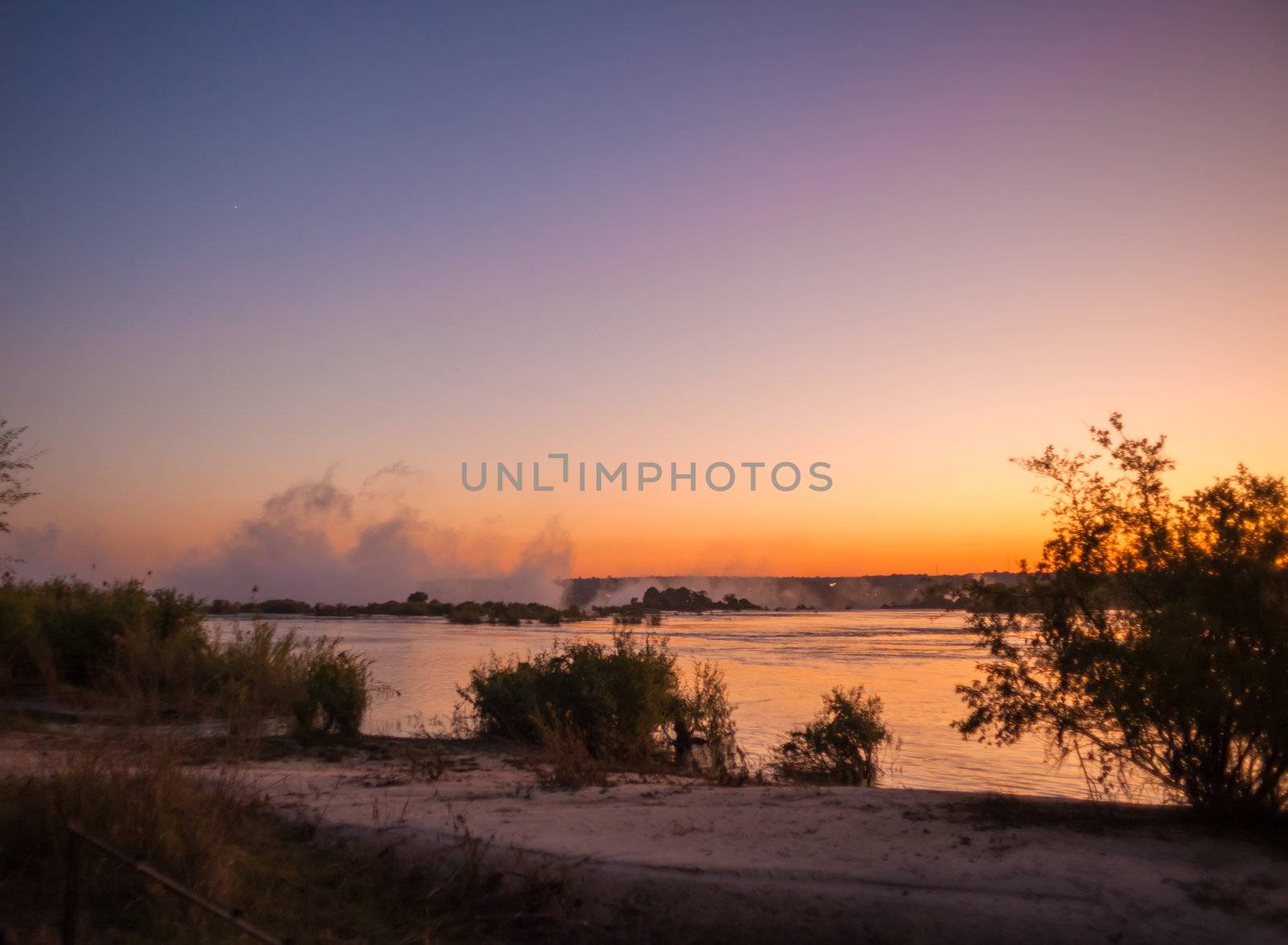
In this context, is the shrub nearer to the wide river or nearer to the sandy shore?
the wide river

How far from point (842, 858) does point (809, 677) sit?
1945 centimetres

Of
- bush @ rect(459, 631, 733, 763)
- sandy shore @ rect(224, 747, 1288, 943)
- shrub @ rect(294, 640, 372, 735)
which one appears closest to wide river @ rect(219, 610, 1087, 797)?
bush @ rect(459, 631, 733, 763)

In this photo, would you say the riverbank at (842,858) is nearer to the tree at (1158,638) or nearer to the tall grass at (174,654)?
A: the tree at (1158,638)

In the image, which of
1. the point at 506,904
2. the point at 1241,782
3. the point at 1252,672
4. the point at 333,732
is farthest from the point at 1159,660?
the point at 333,732

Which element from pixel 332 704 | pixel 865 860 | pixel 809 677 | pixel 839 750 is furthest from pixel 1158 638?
pixel 809 677

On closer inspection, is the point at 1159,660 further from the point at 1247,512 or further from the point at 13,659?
the point at 13,659

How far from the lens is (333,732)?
1545 centimetres

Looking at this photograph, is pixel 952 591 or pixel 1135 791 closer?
pixel 952 591

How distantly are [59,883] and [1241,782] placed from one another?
9799 mm

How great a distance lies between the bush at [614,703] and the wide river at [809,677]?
1114 millimetres

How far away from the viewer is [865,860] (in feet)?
24.9

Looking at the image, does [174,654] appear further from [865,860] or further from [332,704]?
[865,860]

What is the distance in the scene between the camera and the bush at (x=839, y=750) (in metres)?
13.6

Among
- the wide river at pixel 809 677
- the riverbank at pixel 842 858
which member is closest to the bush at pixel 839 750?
the wide river at pixel 809 677
